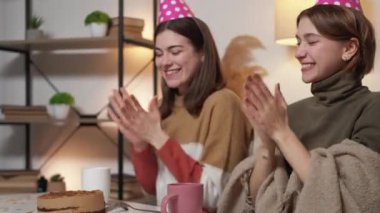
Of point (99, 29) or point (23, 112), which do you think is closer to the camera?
point (99, 29)

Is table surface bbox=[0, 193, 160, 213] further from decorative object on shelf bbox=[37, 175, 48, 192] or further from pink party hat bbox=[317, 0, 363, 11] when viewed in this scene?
decorative object on shelf bbox=[37, 175, 48, 192]

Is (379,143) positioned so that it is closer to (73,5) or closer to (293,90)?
(293,90)

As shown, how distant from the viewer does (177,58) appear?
163 centimetres

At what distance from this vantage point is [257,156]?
4.17ft

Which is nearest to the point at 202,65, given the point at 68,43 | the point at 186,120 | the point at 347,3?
the point at 186,120

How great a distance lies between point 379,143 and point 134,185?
1266mm

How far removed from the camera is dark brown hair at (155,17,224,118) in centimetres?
161

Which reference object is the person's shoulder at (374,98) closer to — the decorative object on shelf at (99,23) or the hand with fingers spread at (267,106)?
the hand with fingers spread at (267,106)

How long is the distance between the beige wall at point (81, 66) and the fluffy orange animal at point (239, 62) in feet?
0.07

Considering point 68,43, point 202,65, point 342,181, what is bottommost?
point 342,181

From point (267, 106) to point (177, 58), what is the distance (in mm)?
568

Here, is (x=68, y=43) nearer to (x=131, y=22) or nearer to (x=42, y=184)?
(x=131, y=22)

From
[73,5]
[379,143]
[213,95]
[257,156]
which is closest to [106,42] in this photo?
[73,5]

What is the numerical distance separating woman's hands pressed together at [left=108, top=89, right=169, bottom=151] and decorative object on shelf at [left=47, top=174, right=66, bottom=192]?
3.05ft
